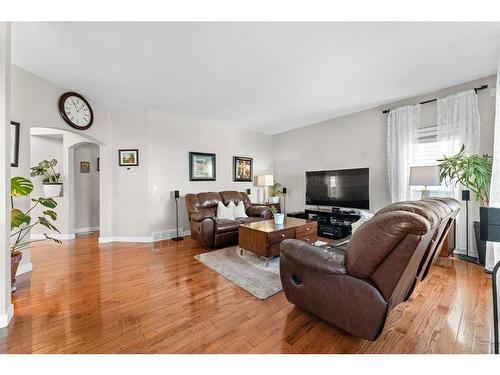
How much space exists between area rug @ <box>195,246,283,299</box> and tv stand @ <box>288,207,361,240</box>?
1.74 meters

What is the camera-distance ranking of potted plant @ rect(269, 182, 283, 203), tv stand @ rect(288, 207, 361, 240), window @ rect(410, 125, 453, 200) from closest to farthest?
window @ rect(410, 125, 453, 200), tv stand @ rect(288, 207, 361, 240), potted plant @ rect(269, 182, 283, 203)

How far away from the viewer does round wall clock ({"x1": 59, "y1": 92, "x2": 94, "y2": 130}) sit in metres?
3.26

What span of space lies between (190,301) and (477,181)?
3791 millimetres

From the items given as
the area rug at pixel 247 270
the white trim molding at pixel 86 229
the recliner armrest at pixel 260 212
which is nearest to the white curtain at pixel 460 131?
the area rug at pixel 247 270

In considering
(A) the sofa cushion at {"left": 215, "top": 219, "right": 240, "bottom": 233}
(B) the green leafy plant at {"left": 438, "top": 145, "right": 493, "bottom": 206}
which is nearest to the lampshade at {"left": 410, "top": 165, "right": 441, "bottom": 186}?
(B) the green leafy plant at {"left": 438, "top": 145, "right": 493, "bottom": 206}

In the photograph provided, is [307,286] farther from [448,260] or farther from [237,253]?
[448,260]

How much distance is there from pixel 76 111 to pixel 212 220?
285 cm

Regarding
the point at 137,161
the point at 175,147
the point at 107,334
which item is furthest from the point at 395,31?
the point at 137,161

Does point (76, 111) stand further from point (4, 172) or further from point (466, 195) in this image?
point (466, 195)

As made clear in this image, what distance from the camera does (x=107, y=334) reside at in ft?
5.19

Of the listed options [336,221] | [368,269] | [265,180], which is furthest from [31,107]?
[336,221]

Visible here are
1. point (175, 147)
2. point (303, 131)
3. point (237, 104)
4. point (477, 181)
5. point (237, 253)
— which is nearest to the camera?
point (477, 181)

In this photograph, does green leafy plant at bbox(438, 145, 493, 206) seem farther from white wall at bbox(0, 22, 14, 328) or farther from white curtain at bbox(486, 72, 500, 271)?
white wall at bbox(0, 22, 14, 328)
